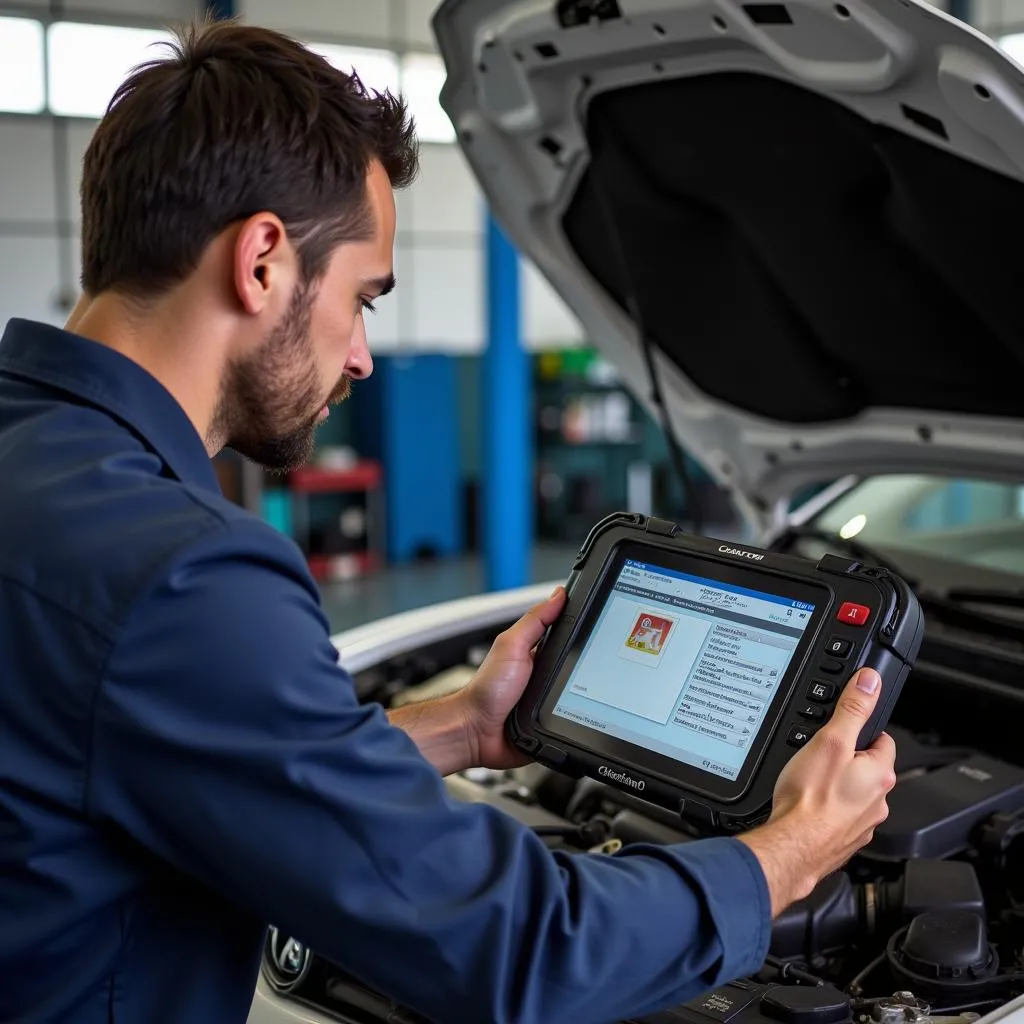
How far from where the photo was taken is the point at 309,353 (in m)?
1.25

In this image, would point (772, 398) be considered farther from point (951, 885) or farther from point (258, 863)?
point (258, 863)

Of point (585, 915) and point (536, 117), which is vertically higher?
point (536, 117)

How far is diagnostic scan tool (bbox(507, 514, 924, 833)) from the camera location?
130 cm

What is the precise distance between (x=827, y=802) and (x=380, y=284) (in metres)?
0.66

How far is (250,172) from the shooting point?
46.1 inches

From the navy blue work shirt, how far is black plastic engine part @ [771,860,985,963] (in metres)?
0.46

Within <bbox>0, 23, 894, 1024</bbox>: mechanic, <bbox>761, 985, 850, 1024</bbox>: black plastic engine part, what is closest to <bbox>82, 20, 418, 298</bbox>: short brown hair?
<bbox>0, 23, 894, 1024</bbox>: mechanic

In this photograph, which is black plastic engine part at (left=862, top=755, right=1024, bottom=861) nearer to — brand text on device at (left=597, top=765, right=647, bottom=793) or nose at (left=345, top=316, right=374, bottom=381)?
brand text on device at (left=597, top=765, right=647, bottom=793)

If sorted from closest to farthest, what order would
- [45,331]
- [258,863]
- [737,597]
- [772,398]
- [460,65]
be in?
[258,863] < [45,331] < [737,597] < [460,65] < [772,398]

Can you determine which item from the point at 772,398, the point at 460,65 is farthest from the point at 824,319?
the point at 460,65

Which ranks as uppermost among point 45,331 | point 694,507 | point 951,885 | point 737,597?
point 45,331

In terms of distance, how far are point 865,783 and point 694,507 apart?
1.02 m

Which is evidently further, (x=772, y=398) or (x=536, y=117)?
(x=772, y=398)

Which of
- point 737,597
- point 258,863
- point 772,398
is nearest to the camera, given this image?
point 258,863
